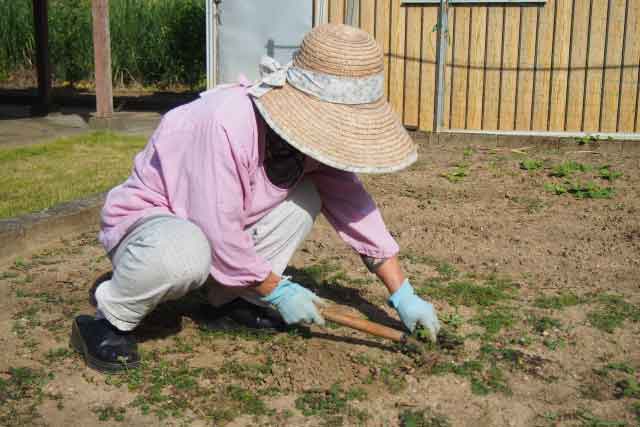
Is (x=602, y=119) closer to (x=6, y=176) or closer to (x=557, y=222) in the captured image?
(x=557, y=222)

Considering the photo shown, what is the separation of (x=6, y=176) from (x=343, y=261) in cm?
302

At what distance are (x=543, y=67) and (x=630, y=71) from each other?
30.7 inches

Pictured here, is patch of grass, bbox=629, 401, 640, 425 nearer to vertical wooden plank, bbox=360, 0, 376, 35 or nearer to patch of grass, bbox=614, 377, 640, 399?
patch of grass, bbox=614, 377, 640, 399

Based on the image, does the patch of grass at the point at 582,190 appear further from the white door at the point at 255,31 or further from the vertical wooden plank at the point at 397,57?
the white door at the point at 255,31

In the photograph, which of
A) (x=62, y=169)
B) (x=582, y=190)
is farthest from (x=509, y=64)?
(x=62, y=169)

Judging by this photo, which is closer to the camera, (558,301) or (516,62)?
(558,301)

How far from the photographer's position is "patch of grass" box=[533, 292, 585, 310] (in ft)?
11.6

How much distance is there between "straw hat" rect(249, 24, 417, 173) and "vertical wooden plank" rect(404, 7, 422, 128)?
546cm

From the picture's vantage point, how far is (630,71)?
7531 millimetres

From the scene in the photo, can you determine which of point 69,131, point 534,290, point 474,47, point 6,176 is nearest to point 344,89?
point 534,290

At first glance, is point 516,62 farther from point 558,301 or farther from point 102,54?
point 558,301

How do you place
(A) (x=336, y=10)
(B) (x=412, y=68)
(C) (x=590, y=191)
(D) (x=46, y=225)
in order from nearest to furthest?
(D) (x=46, y=225) < (C) (x=590, y=191) < (B) (x=412, y=68) < (A) (x=336, y=10)

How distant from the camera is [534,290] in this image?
3750 mm

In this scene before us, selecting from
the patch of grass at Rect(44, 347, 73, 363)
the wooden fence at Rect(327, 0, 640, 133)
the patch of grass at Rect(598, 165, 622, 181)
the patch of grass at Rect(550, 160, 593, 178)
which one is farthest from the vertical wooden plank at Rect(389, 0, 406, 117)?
the patch of grass at Rect(44, 347, 73, 363)
